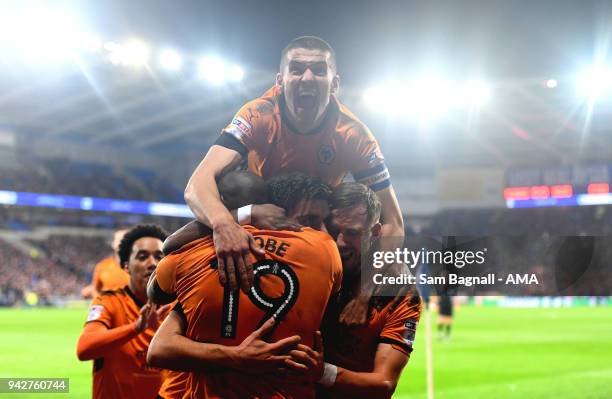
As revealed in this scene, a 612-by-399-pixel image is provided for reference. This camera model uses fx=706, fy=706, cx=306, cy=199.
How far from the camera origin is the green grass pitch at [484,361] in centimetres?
1022

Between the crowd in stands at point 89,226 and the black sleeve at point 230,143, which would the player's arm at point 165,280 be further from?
the crowd in stands at point 89,226

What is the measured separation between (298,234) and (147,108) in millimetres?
33519

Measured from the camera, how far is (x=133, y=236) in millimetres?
4809

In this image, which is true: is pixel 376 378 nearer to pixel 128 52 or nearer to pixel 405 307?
pixel 405 307

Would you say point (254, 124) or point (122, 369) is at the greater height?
point (254, 124)

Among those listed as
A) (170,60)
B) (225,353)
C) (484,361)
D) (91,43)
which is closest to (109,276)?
(225,353)

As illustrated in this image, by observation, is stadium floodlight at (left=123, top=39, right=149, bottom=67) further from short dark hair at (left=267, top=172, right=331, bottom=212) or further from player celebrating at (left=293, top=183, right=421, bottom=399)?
short dark hair at (left=267, top=172, right=331, bottom=212)

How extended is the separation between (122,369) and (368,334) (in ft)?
6.65

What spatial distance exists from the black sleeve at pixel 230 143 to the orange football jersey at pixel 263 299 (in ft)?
2.70

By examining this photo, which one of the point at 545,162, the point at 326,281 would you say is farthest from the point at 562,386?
the point at 545,162

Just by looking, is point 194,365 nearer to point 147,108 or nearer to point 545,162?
point 147,108

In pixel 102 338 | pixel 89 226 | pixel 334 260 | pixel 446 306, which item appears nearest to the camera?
pixel 334 260

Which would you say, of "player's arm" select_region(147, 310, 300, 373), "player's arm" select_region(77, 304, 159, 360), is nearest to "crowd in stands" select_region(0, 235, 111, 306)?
"player's arm" select_region(77, 304, 159, 360)

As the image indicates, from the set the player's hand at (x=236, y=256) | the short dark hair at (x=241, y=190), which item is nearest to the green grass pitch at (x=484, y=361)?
the short dark hair at (x=241, y=190)
